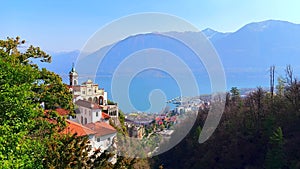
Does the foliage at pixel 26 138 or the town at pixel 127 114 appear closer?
the foliage at pixel 26 138

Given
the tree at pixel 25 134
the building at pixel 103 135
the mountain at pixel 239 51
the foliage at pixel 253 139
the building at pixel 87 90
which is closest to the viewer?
the tree at pixel 25 134

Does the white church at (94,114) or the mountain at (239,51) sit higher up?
the mountain at (239,51)

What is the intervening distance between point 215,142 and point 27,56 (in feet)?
42.3

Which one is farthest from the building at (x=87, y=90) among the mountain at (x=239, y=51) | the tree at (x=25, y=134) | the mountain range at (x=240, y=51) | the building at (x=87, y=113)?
the tree at (x=25, y=134)

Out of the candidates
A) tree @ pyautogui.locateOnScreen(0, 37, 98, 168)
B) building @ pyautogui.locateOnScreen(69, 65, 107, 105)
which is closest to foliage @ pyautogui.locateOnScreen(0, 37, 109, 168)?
tree @ pyautogui.locateOnScreen(0, 37, 98, 168)

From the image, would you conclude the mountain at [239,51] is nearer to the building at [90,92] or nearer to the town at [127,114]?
the building at [90,92]

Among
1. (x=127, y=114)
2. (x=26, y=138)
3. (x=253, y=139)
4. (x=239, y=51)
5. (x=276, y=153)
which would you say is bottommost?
(x=276, y=153)

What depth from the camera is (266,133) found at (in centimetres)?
1659

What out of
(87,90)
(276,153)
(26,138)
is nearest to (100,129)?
(276,153)

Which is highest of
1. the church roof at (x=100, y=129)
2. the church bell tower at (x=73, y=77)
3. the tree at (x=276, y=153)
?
the church bell tower at (x=73, y=77)

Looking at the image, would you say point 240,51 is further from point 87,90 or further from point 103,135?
point 103,135

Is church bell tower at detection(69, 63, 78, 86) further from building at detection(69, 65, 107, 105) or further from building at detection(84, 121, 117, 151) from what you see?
building at detection(84, 121, 117, 151)

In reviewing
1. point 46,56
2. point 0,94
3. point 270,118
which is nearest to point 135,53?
point 46,56

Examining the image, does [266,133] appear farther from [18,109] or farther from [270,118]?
[18,109]
